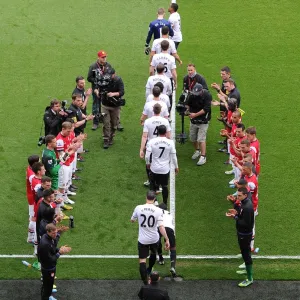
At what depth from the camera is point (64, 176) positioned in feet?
54.4

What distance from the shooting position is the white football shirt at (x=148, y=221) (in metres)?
13.9

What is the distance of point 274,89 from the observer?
21812mm

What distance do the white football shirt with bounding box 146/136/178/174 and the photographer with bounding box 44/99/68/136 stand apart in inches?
84.5

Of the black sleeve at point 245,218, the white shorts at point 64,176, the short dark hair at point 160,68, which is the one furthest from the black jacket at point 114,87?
the black sleeve at point 245,218

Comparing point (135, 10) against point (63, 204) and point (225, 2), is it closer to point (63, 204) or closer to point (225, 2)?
point (225, 2)

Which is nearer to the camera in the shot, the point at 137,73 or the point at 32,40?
the point at 137,73

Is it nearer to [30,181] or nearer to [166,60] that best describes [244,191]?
[30,181]

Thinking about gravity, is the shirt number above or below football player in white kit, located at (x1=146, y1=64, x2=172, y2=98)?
below

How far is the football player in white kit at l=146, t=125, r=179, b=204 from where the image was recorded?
1584 cm

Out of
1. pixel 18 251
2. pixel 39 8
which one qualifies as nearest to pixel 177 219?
pixel 18 251

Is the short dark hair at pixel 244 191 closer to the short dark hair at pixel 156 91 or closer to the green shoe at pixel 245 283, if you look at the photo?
the green shoe at pixel 245 283

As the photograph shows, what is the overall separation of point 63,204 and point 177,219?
7.57 ft


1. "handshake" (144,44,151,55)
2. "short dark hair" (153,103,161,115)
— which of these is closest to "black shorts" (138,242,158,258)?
"short dark hair" (153,103,161,115)

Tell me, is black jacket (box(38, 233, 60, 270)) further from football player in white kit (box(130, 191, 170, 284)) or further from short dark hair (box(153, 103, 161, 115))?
short dark hair (box(153, 103, 161, 115))
